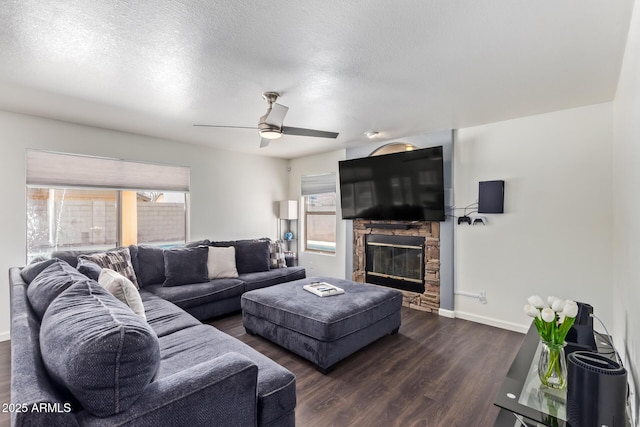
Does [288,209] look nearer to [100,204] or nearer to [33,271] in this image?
[100,204]

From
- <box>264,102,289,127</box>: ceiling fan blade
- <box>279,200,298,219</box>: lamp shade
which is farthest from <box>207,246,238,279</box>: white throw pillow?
<box>264,102,289,127</box>: ceiling fan blade

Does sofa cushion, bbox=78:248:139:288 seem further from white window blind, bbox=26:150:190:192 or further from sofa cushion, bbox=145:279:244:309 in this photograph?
white window blind, bbox=26:150:190:192

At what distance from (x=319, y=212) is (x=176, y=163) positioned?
8.41ft

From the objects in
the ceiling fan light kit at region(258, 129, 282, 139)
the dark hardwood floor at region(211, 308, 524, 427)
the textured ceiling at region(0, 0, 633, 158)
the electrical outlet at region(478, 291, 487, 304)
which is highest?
the textured ceiling at region(0, 0, 633, 158)

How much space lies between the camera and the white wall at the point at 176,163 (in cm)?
321

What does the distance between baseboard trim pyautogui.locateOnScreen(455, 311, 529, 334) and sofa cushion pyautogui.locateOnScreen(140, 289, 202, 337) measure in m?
3.18

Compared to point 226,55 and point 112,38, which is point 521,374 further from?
point 112,38

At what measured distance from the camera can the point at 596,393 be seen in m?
1.22

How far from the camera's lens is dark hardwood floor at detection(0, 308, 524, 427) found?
6.55 feet

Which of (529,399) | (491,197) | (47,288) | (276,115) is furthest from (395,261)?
(47,288)

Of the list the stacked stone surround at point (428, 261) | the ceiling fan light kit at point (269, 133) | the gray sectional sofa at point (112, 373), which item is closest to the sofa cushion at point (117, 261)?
the gray sectional sofa at point (112, 373)

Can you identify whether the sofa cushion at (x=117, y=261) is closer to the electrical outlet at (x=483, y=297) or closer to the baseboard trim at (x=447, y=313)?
the baseboard trim at (x=447, y=313)

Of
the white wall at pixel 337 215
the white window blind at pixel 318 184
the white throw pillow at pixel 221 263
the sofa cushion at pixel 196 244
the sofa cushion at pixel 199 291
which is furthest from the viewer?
the white window blind at pixel 318 184

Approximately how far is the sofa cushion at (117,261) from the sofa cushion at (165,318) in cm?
55
